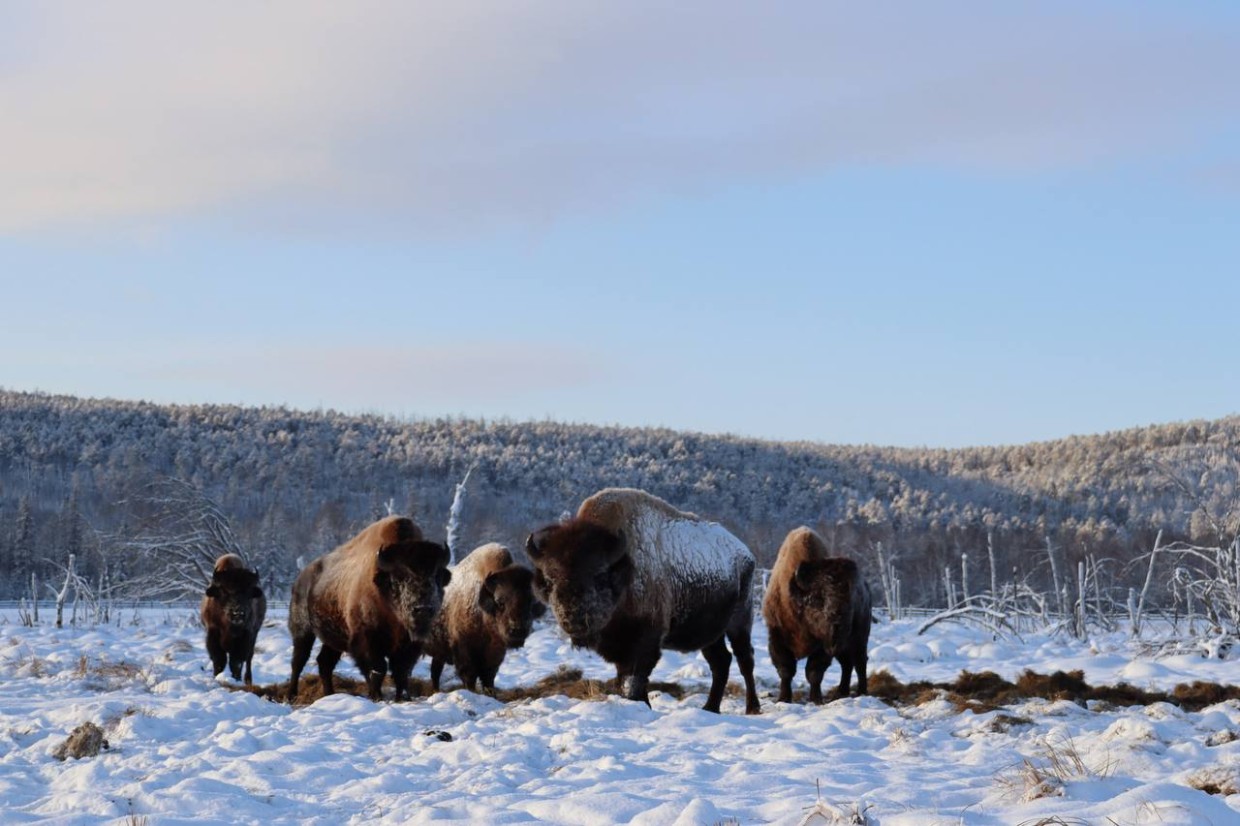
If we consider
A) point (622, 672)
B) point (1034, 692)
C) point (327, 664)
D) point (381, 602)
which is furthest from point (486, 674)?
point (1034, 692)

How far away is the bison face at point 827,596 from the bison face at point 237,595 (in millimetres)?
8465

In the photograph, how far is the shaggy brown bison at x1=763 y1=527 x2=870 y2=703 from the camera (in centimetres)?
1409

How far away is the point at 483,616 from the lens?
15.1 m

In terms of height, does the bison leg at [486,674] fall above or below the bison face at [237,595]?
below

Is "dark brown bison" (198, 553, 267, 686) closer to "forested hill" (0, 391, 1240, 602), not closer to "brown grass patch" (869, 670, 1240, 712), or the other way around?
"brown grass patch" (869, 670, 1240, 712)

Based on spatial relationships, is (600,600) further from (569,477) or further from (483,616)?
(569,477)

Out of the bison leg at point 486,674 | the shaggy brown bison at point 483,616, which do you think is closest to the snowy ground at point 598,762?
the shaggy brown bison at point 483,616

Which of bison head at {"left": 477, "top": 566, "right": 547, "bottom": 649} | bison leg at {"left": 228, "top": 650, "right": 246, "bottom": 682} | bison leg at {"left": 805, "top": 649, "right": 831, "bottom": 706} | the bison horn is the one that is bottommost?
bison leg at {"left": 228, "top": 650, "right": 246, "bottom": 682}

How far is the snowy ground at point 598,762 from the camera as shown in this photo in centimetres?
670

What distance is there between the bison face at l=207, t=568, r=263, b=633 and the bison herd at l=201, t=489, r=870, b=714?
2.24 metres

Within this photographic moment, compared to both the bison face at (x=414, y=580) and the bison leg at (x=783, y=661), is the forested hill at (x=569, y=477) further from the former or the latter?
the bison face at (x=414, y=580)

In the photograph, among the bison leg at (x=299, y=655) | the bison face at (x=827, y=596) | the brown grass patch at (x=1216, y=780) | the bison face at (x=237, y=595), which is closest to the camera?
the brown grass patch at (x=1216, y=780)

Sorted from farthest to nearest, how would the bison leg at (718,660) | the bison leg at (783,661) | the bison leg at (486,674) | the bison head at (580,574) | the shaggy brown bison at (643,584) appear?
the bison leg at (486,674) → the bison leg at (783,661) → the bison leg at (718,660) → the shaggy brown bison at (643,584) → the bison head at (580,574)

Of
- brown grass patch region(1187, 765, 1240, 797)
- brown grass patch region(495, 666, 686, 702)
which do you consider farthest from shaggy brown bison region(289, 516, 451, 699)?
brown grass patch region(1187, 765, 1240, 797)
